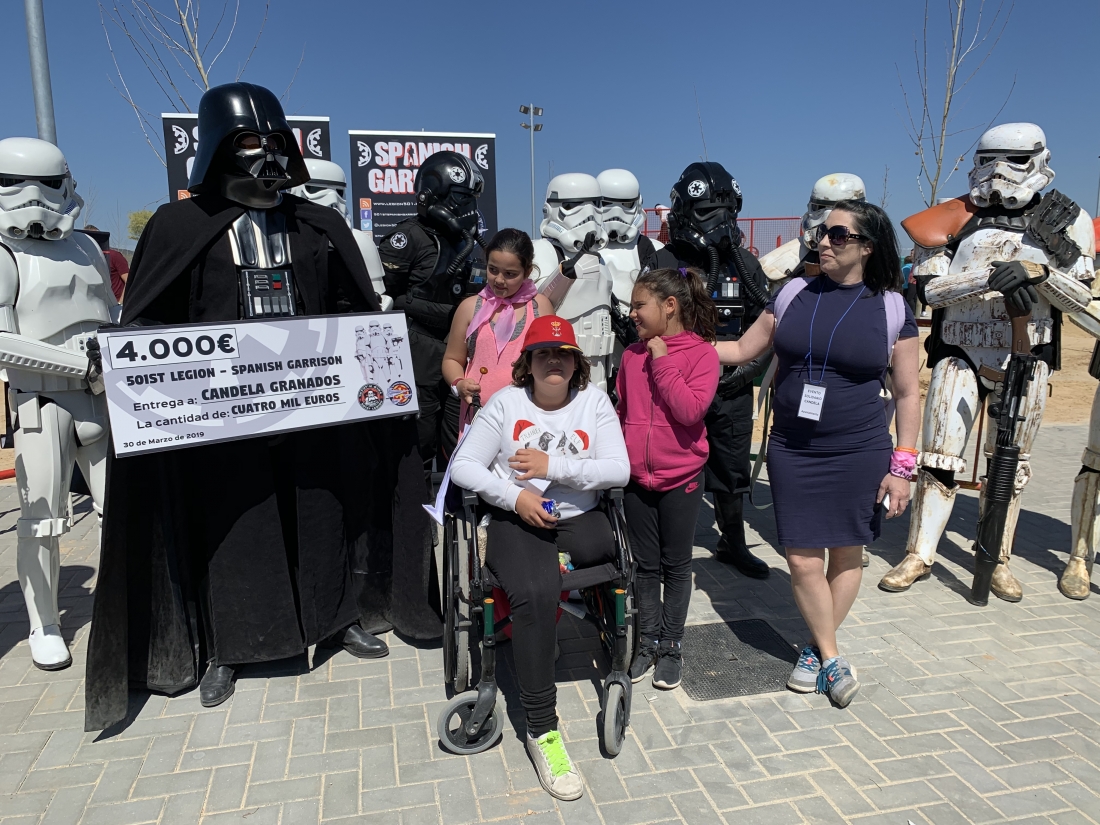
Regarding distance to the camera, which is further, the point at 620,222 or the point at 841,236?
the point at 620,222

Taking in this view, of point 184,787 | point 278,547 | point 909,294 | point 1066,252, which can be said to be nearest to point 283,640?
point 278,547

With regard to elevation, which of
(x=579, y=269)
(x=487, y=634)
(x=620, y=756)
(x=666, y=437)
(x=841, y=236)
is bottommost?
(x=620, y=756)

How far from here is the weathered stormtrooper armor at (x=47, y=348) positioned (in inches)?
137

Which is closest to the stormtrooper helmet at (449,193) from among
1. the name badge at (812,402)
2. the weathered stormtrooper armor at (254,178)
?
the weathered stormtrooper armor at (254,178)

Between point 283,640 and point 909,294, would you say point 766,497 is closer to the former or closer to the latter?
point 909,294

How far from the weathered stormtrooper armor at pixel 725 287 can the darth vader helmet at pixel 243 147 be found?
2.43 m

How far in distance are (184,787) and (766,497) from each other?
16.4ft

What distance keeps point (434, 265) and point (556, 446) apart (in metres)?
2.13

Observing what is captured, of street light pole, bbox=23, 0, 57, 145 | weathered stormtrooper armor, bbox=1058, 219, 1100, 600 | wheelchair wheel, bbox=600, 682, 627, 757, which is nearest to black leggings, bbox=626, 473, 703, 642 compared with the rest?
wheelchair wheel, bbox=600, 682, 627, 757

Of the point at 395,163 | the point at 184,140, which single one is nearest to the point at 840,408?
the point at 184,140

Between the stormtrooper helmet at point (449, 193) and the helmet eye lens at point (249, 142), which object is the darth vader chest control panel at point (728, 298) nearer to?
the stormtrooper helmet at point (449, 193)

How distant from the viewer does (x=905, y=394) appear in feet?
10.6

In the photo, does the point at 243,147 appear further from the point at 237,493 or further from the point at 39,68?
the point at 39,68

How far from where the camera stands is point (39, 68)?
6.19m
